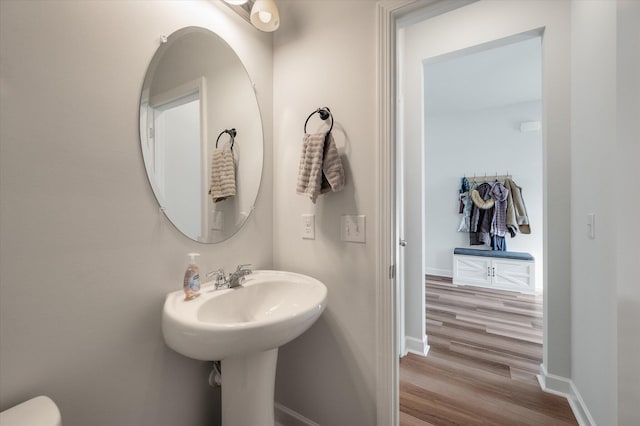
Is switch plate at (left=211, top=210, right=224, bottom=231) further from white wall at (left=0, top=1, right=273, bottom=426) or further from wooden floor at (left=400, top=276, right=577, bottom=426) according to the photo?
wooden floor at (left=400, top=276, right=577, bottom=426)

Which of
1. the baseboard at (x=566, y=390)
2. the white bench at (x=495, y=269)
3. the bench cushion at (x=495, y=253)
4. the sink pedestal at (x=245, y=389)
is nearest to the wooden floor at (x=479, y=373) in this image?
the baseboard at (x=566, y=390)

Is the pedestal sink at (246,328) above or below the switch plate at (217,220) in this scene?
below

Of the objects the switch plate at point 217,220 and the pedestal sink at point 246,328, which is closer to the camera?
the pedestal sink at point 246,328

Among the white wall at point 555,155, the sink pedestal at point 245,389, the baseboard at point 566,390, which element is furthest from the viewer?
the white wall at point 555,155

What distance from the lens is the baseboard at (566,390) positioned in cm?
151

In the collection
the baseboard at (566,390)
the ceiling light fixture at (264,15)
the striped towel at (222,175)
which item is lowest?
the baseboard at (566,390)

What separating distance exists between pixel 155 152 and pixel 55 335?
66cm

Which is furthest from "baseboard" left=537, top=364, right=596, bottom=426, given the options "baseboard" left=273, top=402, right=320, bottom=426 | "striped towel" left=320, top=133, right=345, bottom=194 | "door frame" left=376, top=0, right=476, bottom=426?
"striped towel" left=320, top=133, right=345, bottom=194

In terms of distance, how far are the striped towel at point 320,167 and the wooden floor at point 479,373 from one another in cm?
139

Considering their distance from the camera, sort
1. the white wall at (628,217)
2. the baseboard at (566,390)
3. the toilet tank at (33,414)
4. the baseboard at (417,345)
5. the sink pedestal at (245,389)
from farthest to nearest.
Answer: the baseboard at (417,345), the baseboard at (566,390), the sink pedestal at (245,389), the white wall at (628,217), the toilet tank at (33,414)

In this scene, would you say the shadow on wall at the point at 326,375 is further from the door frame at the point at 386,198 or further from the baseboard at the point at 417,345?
the baseboard at the point at 417,345

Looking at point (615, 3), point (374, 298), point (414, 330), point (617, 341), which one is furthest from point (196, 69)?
point (414, 330)

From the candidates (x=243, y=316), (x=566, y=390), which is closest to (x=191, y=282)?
(x=243, y=316)

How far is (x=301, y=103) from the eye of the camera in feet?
4.63
